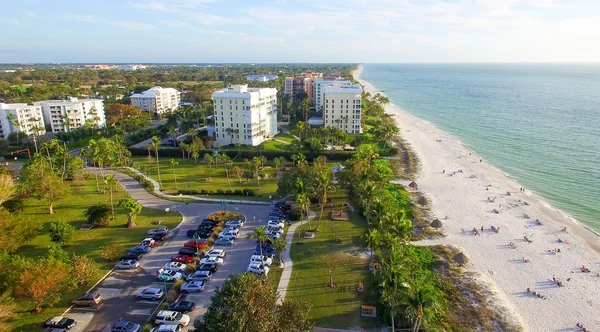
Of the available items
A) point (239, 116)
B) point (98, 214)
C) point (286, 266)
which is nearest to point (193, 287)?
point (286, 266)

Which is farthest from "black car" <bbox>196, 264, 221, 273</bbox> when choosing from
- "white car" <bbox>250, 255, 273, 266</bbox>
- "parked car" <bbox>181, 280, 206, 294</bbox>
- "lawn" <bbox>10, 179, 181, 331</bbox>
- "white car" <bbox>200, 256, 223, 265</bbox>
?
"lawn" <bbox>10, 179, 181, 331</bbox>

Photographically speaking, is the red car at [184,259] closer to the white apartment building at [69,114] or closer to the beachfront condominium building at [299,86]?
the white apartment building at [69,114]

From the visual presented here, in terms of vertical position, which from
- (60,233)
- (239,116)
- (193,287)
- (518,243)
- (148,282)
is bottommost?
(518,243)

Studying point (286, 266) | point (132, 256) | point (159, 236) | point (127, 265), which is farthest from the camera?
point (159, 236)

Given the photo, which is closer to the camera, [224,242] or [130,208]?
[224,242]

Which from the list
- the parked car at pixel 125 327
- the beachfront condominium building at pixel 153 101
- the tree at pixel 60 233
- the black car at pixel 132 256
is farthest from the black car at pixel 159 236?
the beachfront condominium building at pixel 153 101

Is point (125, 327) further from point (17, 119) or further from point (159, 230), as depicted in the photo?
point (17, 119)
